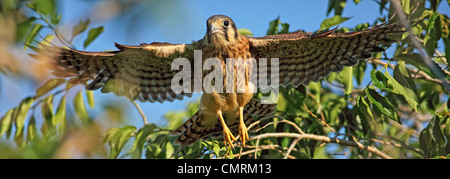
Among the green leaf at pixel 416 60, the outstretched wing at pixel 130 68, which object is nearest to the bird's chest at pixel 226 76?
the outstretched wing at pixel 130 68

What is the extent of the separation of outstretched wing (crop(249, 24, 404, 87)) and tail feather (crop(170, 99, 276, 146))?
33 cm

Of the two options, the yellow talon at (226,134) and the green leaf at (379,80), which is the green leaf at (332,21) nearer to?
the green leaf at (379,80)

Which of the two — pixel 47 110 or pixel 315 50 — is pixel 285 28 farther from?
pixel 47 110

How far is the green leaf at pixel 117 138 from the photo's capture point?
3527mm

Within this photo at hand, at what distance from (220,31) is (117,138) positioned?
1.30 m

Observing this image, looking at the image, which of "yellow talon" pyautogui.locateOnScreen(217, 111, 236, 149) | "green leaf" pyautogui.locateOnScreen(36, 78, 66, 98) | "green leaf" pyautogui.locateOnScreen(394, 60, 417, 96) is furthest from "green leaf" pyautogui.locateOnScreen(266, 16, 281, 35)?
"green leaf" pyautogui.locateOnScreen(36, 78, 66, 98)

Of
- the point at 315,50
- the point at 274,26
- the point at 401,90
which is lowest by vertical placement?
the point at 401,90

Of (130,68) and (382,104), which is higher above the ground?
(130,68)

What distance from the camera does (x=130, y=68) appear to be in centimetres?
403

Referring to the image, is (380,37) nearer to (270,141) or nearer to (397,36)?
(397,36)

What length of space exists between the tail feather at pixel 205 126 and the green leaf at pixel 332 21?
0.88 m

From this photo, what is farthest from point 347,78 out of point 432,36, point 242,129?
point 242,129
